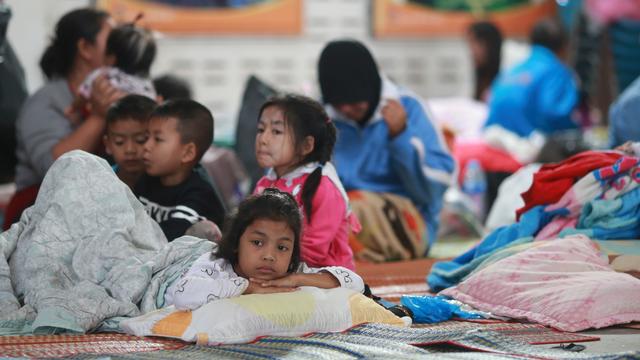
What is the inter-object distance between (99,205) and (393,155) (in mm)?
1740

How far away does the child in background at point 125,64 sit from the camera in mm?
4656

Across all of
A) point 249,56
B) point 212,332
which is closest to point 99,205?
point 212,332

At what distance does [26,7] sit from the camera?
6.68m

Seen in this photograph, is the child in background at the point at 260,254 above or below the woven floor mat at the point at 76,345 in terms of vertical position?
above

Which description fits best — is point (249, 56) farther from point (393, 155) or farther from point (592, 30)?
point (393, 155)

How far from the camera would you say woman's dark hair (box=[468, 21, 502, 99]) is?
871 cm

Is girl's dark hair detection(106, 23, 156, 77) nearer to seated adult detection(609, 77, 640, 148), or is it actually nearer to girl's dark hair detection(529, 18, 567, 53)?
seated adult detection(609, 77, 640, 148)

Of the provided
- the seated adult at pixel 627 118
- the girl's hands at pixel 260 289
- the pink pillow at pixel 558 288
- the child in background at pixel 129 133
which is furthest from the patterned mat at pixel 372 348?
the seated adult at pixel 627 118

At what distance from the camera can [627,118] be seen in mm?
6359

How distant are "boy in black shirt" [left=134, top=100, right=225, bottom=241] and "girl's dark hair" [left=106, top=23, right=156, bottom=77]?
0.67m

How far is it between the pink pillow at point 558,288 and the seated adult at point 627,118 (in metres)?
2.51

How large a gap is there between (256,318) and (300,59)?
5816 mm

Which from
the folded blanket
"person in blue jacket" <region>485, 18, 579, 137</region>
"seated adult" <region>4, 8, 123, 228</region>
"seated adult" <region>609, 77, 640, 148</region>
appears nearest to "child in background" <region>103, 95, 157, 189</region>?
"seated adult" <region>4, 8, 123, 228</region>

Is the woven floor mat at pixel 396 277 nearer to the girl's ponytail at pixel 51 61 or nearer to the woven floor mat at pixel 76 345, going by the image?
A: the woven floor mat at pixel 76 345
